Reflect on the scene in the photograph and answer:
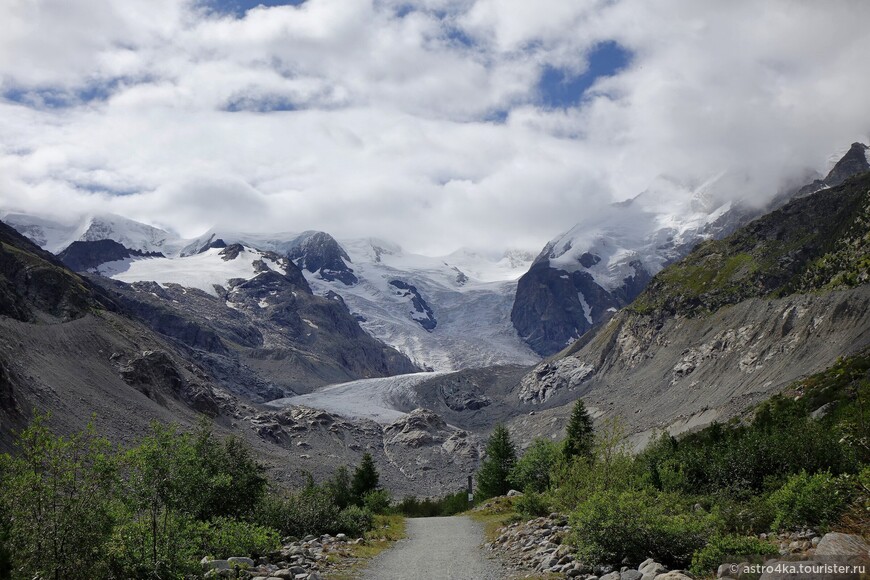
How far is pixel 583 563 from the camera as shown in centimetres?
1841

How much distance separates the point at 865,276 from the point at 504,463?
338 feet

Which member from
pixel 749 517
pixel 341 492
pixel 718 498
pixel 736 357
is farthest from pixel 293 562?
pixel 736 357

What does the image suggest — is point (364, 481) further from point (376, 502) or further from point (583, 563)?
point (583, 563)

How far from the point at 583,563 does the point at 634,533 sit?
6.62 feet

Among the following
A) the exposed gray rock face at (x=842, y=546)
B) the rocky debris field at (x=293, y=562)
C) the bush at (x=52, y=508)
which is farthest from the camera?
the rocky debris field at (x=293, y=562)

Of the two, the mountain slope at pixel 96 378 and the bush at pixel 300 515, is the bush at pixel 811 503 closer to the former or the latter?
the bush at pixel 300 515

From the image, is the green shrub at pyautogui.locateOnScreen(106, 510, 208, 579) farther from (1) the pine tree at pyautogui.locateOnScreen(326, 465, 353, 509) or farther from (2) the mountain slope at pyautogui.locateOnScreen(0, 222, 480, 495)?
(2) the mountain slope at pyautogui.locateOnScreen(0, 222, 480, 495)

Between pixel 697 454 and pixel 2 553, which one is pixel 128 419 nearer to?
pixel 697 454

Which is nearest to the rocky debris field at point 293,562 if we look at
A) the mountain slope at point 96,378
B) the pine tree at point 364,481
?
the pine tree at point 364,481

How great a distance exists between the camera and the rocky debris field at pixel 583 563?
12531 mm

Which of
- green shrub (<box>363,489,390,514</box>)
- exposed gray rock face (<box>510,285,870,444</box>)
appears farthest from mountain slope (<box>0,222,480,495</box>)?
exposed gray rock face (<box>510,285,870,444</box>)

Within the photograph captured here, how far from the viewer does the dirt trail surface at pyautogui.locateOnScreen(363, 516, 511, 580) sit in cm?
2123

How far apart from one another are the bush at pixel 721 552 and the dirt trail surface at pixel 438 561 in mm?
7416

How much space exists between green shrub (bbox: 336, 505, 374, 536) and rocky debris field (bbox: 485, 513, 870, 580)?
7317 millimetres
